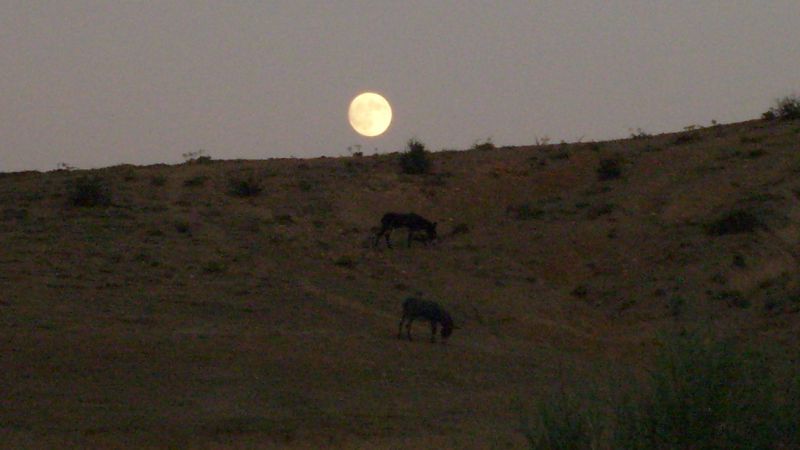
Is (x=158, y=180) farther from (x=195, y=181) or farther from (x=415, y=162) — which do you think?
(x=415, y=162)

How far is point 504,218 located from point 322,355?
48.4 feet

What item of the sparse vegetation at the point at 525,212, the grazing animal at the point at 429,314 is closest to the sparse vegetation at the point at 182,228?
the sparse vegetation at the point at 525,212

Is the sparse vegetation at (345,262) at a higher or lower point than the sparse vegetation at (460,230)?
lower

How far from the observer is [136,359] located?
19.4 meters

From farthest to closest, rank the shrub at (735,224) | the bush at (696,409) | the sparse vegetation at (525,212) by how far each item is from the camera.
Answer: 1. the sparse vegetation at (525,212)
2. the shrub at (735,224)
3. the bush at (696,409)

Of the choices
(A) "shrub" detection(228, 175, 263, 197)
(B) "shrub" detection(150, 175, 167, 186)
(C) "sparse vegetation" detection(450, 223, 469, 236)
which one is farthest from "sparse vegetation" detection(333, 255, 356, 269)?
(B) "shrub" detection(150, 175, 167, 186)

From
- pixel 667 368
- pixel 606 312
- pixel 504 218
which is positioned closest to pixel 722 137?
pixel 504 218

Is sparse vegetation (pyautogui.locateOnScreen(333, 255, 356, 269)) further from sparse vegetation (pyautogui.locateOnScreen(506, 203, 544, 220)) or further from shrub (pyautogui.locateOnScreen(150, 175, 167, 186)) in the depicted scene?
shrub (pyautogui.locateOnScreen(150, 175, 167, 186))

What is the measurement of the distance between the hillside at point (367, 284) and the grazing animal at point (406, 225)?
1.29ft

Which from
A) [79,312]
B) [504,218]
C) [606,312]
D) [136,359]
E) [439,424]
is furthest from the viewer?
[504,218]

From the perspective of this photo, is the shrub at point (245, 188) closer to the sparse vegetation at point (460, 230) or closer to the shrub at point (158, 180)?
the shrub at point (158, 180)

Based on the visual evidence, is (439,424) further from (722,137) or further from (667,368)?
(722,137)

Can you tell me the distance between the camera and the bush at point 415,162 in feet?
129

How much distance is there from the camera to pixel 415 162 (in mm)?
39406
